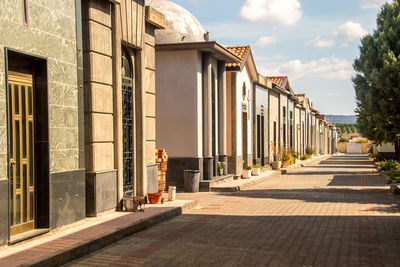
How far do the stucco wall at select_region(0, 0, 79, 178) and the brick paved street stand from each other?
6.21 feet

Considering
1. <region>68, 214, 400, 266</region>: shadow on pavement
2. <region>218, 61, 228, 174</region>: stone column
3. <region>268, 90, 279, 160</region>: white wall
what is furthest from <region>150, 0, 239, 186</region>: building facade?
<region>268, 90, 279, 160</region>: white wall

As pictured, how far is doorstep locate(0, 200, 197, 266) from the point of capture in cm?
686

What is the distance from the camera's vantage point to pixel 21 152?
8062 mm

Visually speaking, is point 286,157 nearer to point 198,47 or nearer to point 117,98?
point 198,47

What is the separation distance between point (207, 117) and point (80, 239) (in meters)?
10.7

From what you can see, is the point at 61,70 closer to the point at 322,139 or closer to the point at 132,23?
the point at 132,23

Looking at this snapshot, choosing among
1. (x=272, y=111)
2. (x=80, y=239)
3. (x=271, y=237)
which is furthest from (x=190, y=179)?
(x=272, y=111)

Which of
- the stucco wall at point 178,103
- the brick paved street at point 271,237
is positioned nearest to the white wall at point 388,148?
the stucco wall at point 178,103

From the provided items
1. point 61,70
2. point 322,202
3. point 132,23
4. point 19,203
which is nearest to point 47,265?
point 19,203

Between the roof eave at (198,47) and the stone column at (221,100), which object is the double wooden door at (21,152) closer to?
the roof eave at (198,47)

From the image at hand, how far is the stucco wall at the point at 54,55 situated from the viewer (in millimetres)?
7469

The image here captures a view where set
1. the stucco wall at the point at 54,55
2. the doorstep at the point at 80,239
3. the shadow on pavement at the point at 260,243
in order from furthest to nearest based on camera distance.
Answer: the stucco wall at the point at 54,55, the shadow on pavement at the point at 260,243, the doorstep at the point at 80,239

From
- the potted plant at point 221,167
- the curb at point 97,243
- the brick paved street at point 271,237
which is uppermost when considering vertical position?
the potted plant at point 221,167

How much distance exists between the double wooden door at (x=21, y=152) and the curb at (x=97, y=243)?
1093 mm
